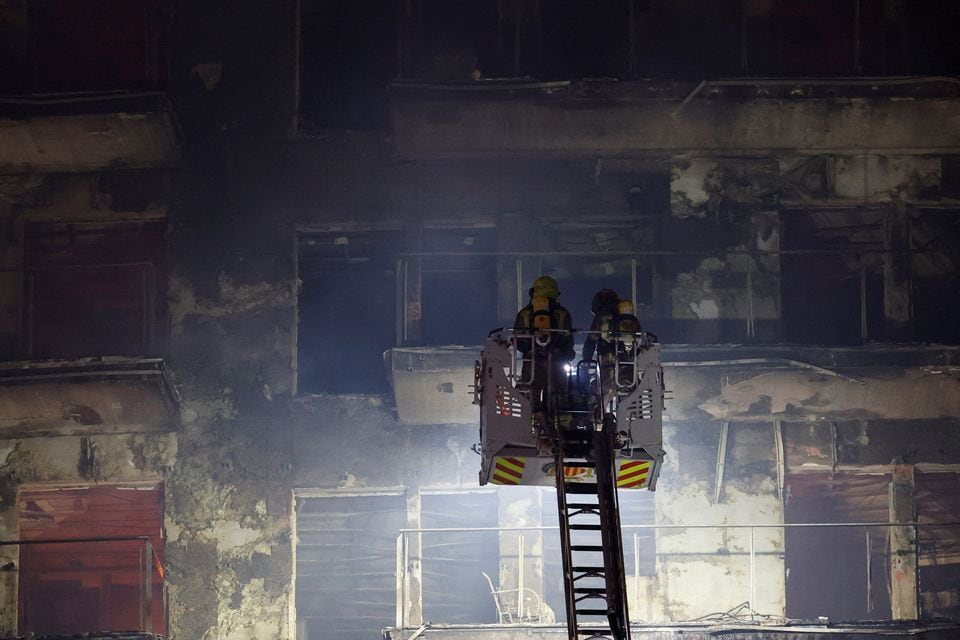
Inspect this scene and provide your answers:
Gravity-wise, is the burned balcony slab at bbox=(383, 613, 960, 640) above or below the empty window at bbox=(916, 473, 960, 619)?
below

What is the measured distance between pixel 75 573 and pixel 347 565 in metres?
3.35

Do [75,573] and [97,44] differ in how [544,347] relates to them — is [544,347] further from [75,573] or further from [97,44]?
[97,44]

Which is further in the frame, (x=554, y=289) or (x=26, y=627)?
(x=26, y=627)

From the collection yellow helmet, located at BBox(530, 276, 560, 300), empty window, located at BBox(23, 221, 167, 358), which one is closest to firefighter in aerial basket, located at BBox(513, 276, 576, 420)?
yellow helmet, located at BBox(530, 276, 560, 300)

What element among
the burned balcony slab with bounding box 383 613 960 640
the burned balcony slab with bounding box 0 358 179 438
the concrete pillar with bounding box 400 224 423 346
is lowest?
the burned balcony slab with bounding box 383 613 960 640

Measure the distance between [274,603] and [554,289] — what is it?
6.10 meters

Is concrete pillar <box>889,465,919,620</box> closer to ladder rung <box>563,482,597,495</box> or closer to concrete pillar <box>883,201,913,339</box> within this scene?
concrete pillar <box>883,201,913,339</box>

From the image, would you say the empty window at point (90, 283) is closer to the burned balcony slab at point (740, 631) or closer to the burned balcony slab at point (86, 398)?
the burned balcony slab at point (86, 398)

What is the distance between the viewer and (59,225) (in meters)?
14.7

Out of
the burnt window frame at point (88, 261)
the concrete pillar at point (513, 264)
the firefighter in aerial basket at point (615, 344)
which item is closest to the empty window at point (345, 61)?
the concrete pillar at point (513, 264)

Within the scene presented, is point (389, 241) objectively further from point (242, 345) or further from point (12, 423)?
point (12, 423)

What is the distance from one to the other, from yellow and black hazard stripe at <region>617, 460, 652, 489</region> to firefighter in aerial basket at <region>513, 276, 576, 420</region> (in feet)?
2.60

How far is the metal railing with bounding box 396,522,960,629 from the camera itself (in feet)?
44.9

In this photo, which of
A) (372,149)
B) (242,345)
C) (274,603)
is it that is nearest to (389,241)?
(372,149)
